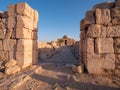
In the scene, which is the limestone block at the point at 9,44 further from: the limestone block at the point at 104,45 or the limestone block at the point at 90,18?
the limestone block at the point at 104,45

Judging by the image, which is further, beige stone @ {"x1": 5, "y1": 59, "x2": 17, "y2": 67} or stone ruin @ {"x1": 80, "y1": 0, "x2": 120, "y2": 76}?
beige stone @ {"x1": 5, "y1": 59, "x2": 17, "y2": 67}

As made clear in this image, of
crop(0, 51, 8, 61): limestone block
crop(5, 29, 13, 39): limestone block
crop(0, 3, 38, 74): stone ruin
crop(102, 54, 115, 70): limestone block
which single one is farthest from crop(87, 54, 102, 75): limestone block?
crop(0, 51, 8, 61): limestone block

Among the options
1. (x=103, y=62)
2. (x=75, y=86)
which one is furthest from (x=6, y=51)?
(x=103, y=62)

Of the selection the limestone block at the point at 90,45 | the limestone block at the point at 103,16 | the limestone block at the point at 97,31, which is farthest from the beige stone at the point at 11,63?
the limestone block at the point at 103,16

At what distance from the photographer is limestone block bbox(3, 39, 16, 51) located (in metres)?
6.22

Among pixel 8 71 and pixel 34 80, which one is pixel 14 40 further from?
pixel 34 80

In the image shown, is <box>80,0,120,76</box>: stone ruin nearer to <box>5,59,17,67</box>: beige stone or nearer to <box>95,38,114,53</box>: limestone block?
<box>95,38,114,53</box>: limestone block

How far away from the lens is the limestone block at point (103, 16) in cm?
516

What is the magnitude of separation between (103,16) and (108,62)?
2.03m

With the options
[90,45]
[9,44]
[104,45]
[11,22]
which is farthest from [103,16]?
[9,44]

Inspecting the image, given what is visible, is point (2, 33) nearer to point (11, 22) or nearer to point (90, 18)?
point (11, 22)

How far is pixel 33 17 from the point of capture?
732 centimetres

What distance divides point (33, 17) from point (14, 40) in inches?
79.2

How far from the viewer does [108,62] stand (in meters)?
5.07
